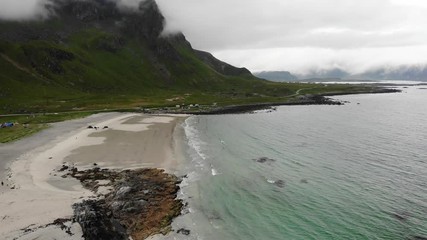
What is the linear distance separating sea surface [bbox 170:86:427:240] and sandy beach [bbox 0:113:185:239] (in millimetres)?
9544

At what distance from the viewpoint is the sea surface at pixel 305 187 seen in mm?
37156

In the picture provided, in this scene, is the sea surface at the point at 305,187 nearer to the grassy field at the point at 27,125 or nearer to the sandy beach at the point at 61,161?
the sandy beach at the point at 61,161

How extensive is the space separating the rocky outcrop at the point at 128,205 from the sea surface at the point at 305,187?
246 cm

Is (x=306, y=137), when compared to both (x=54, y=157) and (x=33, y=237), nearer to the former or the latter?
(x=54, y=157)

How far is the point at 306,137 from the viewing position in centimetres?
9250

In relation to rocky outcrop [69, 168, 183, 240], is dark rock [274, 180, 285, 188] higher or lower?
lower

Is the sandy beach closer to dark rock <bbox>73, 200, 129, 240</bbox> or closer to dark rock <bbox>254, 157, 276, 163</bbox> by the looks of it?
dark rock <bbox>73, 200, 129, 240</bbox>

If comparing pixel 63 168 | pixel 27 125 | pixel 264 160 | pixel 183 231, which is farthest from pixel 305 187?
pixel 27 125

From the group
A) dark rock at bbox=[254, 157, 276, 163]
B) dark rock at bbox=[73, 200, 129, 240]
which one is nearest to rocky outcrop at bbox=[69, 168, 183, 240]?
dark rock at bbox=[73, 200, 129, 240]

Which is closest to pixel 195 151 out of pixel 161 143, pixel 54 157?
pixel 161 143

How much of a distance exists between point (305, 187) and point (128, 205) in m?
24.5

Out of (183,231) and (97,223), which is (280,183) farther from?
(97,223)

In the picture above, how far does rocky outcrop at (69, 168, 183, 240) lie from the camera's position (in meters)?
35.5

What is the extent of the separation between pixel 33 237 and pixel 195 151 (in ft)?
144
